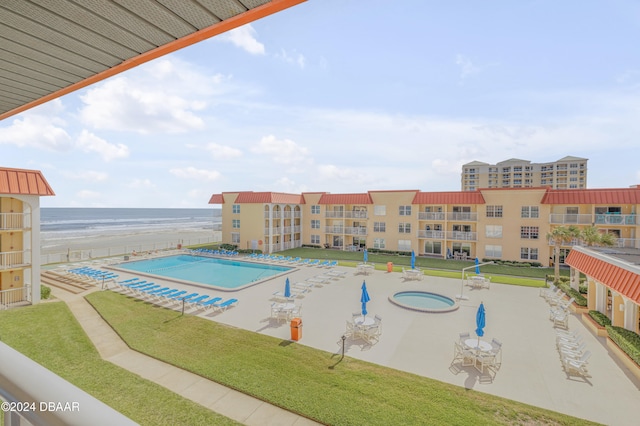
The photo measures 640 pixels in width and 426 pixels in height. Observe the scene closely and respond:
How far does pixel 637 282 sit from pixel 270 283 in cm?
1974

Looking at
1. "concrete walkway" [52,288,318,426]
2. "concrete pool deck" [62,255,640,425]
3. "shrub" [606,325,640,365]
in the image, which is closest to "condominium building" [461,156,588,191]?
"concrete pool deck" [62,255,640,425]

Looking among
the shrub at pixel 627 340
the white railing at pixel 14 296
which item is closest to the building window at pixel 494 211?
the shrub at pixel 627 340

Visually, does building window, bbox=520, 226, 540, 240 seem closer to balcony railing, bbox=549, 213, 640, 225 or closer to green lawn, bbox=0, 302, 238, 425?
balcony railing, bbox=549, 213, 640, 225

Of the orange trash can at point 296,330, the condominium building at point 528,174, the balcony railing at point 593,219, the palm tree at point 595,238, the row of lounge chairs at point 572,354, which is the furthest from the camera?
the condominium building at point 528,174

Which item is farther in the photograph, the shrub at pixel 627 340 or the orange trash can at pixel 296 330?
the orange trash can at pixel 296 330

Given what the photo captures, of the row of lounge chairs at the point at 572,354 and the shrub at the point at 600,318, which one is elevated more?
the shrub at the point at 600,318

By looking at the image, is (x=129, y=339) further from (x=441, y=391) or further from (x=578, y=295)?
(x=578, y=295)

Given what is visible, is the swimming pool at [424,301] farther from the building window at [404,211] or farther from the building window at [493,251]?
the building window at [404,211]

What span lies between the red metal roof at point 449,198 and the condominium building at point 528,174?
69998 mm

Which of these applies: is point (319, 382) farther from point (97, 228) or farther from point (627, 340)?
point (97, 228)

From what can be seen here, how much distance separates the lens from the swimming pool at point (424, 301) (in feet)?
58.7

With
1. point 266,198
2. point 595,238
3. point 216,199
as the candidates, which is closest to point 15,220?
point 266,198

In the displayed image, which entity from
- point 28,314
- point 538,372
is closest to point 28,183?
point 28,314

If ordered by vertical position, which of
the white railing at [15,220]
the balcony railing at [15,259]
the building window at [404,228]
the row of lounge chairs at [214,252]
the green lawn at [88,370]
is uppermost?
the white railing at [15,220]
